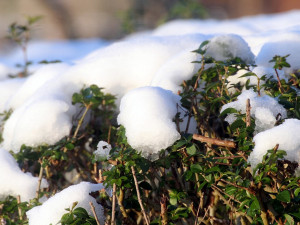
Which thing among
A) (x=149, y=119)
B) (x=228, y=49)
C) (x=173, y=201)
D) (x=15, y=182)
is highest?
(x=228, y=49)

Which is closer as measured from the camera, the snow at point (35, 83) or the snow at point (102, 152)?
the snow at point (102, 152)

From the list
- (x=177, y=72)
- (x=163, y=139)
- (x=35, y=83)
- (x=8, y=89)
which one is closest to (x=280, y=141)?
(x=163, y=139)

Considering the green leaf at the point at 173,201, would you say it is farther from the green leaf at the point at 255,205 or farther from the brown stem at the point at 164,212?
the green leaf at the point at 255,205

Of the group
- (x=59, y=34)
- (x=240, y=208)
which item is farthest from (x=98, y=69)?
(x=59, y=34)

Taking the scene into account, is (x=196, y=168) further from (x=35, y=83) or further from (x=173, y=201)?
(x=35, y=83)

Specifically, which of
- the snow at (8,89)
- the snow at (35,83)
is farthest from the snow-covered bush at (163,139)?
the snow at (8,89)

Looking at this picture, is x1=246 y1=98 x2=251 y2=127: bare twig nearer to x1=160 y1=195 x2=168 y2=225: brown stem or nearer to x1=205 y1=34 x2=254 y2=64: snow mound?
x1=160 y1=195 x2=168 y2=225: brown stem

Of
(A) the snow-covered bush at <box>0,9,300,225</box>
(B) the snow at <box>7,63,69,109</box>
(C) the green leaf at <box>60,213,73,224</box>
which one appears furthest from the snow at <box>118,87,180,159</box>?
(B) the snow at <box>7,63,69,109</box>
